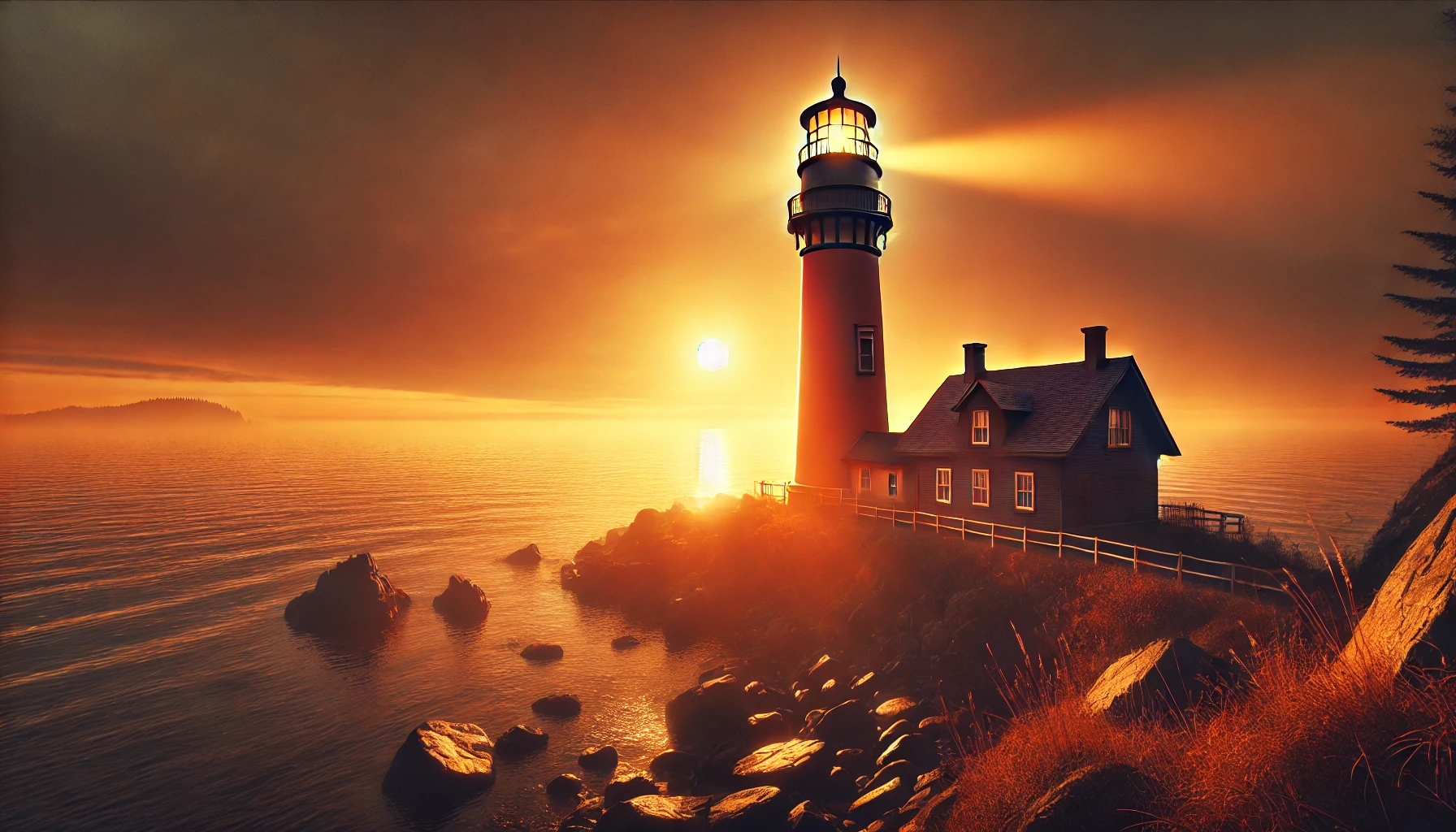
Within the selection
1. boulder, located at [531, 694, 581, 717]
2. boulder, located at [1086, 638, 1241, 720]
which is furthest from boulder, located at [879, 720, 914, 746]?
boulder, located at [531, 694, 581, 717]

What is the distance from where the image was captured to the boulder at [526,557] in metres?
45.8

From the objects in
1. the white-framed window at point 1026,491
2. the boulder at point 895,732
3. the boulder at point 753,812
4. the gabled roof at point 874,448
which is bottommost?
the boulder at point 753,812

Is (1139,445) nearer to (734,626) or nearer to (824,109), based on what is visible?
(734,626)

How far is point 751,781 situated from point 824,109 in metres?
32.0

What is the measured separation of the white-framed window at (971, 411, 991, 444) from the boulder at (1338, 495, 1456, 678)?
17540 millimetres

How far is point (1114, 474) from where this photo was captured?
23.3 m

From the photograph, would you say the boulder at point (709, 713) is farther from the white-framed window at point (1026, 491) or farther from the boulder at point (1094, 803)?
the white-framed window at point (1026, 491)

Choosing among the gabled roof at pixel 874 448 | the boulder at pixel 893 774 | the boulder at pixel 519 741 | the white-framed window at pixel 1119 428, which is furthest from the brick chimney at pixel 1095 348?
the boulder at pixel 519 741

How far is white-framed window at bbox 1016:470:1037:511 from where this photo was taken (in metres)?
23.1

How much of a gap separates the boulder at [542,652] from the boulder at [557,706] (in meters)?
4.91

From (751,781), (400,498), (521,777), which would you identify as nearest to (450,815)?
(521,777)

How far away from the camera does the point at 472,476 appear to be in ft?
365

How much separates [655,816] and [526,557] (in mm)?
35957

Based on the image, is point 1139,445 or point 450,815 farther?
point 1139,445
